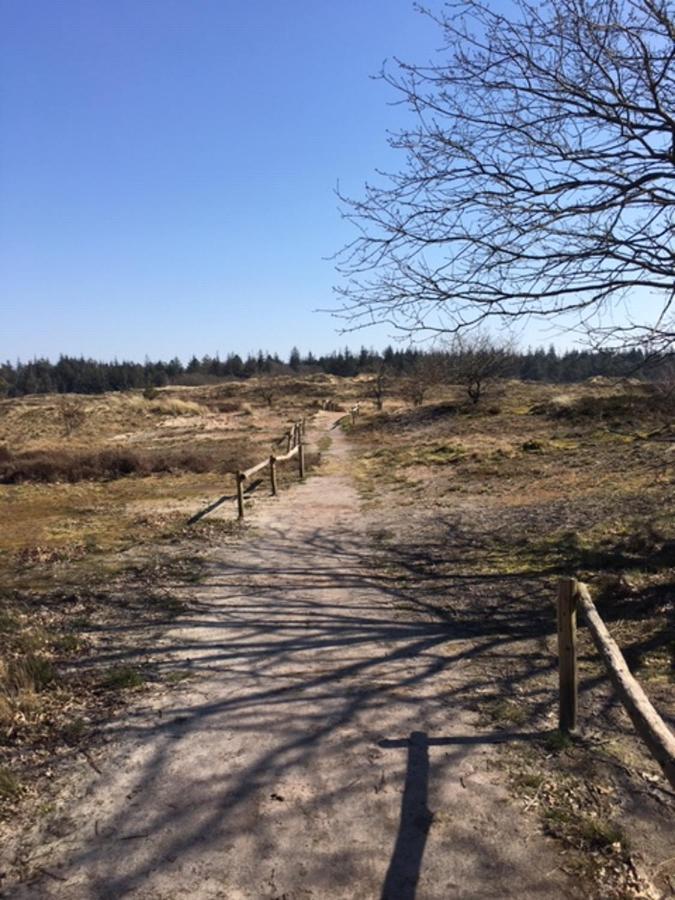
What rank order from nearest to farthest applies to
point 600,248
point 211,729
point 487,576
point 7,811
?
point 7,811, point 211,729, point 600,248, point 487,576

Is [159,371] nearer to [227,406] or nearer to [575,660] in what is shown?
[227,406]

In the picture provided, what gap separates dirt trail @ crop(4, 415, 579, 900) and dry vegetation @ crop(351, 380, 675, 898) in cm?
26

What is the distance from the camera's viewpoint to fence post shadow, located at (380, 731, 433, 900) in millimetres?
2738

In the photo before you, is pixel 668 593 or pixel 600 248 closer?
pixel 600 248

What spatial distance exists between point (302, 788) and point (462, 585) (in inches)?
175

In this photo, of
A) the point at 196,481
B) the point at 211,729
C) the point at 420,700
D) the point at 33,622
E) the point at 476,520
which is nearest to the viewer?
the point at 211,729

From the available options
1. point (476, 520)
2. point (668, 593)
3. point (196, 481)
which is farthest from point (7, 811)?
point (196, 481)

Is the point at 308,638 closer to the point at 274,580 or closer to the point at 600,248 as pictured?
the point at 274,580

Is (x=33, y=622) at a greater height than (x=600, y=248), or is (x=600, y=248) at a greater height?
(x=600, y=248)

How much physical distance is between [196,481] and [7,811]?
15717mm

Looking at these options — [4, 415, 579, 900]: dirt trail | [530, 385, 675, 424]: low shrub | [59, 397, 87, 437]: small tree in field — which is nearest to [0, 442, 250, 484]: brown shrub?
[4, 415, 579, 900]: dirt trail

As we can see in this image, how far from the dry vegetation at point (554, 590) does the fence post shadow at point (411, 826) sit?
1.65ft

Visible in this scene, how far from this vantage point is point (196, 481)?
1884 centimetres

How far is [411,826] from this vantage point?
3133 millimetres
